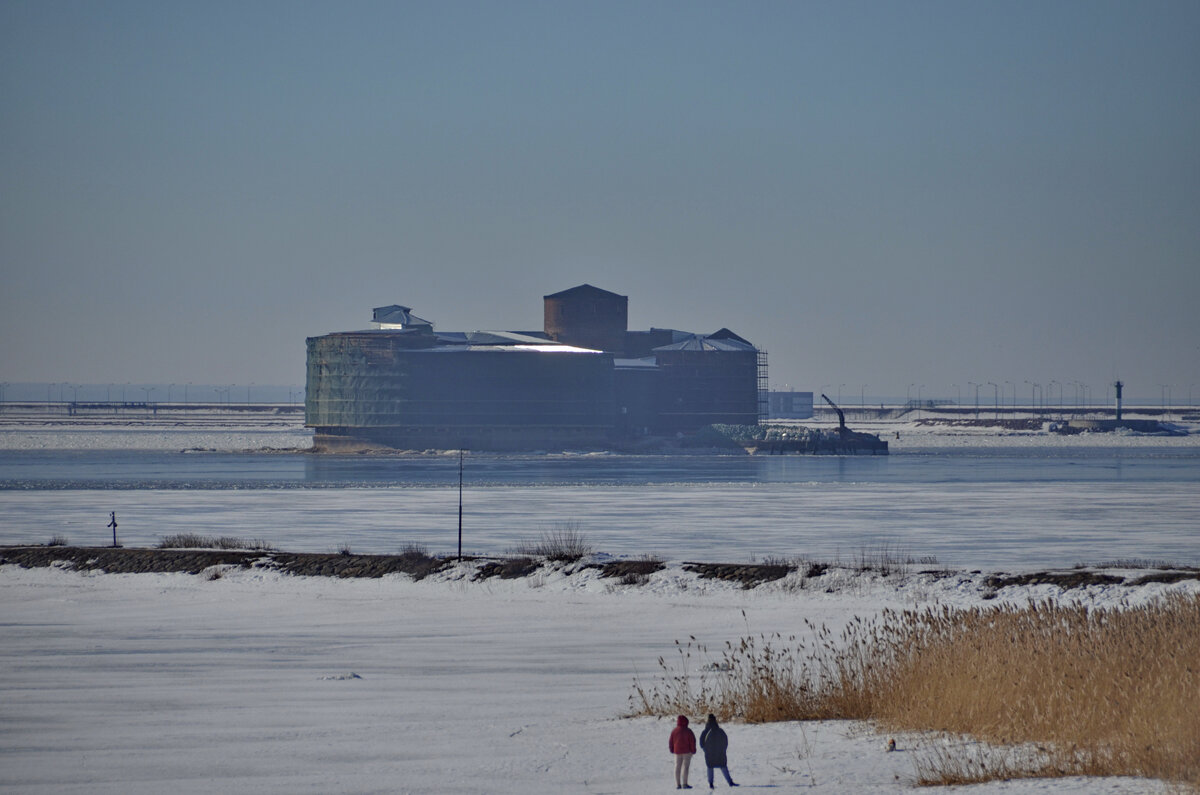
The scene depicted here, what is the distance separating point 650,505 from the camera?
4381 cm

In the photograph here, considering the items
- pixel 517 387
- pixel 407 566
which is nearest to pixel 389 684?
pixel 407 566

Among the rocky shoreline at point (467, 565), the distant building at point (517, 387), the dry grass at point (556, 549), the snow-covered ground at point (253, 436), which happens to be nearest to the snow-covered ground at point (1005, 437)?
the snow-covered ground at point (253, 436)

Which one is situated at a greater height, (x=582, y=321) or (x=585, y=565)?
(x=582, y=321)

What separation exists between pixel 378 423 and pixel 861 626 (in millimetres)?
91701

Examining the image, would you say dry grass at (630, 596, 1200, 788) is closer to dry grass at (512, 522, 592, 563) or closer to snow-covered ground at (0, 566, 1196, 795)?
snow-covered ground at (0, 566, 1196, 795)

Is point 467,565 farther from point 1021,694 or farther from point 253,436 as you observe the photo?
point 253,436

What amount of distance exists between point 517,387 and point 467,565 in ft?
267

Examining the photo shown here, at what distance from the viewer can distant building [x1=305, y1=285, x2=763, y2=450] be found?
347 ft

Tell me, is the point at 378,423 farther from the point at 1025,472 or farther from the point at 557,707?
the point at 557,707

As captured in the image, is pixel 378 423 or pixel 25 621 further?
pixel 378 423

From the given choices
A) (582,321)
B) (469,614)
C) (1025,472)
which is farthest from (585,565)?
(582,321)

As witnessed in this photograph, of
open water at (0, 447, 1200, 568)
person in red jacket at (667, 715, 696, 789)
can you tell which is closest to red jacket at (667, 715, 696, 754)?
person in red jacket at (667, 715, 696, 789)

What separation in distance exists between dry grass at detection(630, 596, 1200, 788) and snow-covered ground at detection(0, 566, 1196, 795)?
12.6 inches

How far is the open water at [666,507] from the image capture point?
29.5 meters
